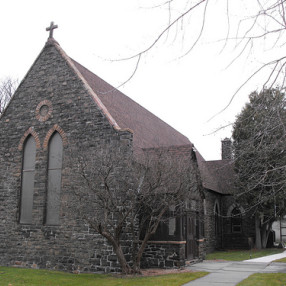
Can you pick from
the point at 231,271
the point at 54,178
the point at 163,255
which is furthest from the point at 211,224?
the point at 54,178

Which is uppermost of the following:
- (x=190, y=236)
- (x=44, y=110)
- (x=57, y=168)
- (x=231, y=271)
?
(x=44, y=110)

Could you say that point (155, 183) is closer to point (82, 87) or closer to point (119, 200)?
point (119, 200)

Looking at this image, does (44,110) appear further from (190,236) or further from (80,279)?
(190,236)

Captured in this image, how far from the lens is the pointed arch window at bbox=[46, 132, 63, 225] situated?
612 inches

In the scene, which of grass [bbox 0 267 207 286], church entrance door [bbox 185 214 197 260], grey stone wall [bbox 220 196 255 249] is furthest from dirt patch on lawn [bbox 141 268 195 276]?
grey stone wall [bbox 220 196 255 249]

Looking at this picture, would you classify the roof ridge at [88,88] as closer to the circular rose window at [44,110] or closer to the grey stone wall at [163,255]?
the circular rose window at [44,110]

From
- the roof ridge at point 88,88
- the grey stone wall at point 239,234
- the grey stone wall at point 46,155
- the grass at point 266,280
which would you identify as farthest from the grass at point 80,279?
the grey stone wall at point 239,234

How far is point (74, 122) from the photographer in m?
15.8

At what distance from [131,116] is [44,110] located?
5.12 meters

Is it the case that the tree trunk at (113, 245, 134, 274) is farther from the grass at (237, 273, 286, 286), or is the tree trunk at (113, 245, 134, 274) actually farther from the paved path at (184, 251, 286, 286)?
the grass at (237, 273, 286, 286)

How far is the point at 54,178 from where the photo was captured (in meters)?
15.9

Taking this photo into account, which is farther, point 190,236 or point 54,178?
point 190,236

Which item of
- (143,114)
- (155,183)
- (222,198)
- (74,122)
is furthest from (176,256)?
(222,198)

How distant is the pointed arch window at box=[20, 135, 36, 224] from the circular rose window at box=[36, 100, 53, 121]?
1006mm
